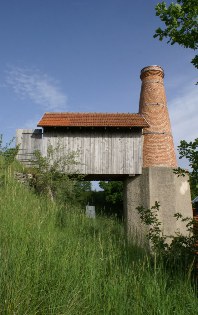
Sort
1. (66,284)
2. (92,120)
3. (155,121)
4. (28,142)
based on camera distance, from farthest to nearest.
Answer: (155,121), (28,142), (92,120), (66,284)

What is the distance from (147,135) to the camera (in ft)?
59.2

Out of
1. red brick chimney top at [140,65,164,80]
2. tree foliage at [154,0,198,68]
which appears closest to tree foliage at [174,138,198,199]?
tree foliage at [154,0,198,68]

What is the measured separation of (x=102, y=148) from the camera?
51.3ft

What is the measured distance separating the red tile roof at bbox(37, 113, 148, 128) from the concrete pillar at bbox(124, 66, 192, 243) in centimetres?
221

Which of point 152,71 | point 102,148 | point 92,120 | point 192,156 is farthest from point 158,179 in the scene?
point 192,156

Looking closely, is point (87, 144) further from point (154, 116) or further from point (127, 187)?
point (154, 116)

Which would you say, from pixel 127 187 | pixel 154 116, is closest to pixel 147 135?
pixel 154 116

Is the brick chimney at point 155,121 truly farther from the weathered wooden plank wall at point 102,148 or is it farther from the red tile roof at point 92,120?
the weathered wooden plank wall at point 102,148

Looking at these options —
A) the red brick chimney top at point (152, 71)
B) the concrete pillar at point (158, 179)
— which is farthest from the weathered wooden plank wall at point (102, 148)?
the red brick chimney top at point (152, 71)

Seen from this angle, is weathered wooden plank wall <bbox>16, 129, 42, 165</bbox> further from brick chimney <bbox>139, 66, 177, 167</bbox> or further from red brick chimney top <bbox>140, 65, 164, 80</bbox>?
red brick chimney top <bbox>140, 65, 164, 80</bbox>

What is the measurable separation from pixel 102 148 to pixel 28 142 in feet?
13.7

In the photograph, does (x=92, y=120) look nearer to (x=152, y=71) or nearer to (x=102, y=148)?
(x=102, y=148)

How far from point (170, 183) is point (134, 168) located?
6.05 feet

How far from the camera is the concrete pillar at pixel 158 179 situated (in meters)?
14.9
